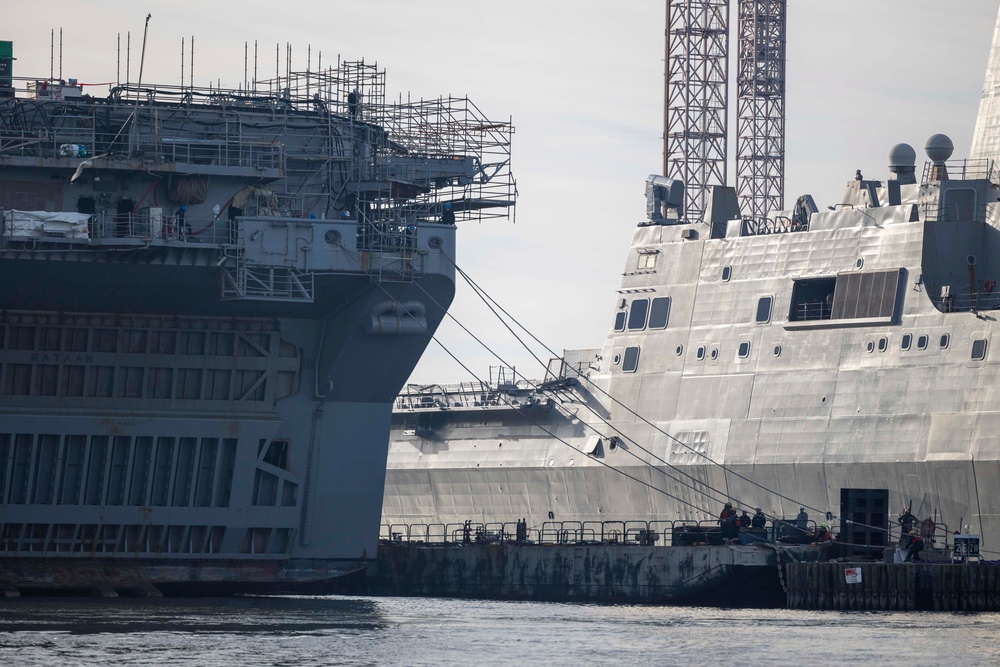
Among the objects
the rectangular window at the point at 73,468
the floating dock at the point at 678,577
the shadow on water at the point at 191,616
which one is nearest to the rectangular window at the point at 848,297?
the floating dock at the point at 678,577

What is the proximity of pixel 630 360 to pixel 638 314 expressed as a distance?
1.50 m

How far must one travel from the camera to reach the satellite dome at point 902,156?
5809cm

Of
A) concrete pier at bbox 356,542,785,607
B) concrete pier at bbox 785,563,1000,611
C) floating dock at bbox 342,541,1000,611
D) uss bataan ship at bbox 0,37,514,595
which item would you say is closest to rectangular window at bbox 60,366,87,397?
uss bataan ship at bbox 0,37,514,595

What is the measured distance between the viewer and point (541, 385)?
65.2 m

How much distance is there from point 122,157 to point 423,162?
7922 mm

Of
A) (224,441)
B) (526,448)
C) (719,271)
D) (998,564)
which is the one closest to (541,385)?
(526,448)

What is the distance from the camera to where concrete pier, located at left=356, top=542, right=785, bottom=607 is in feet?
160

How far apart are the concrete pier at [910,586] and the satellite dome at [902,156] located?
16.2 m

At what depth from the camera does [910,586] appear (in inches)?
1784

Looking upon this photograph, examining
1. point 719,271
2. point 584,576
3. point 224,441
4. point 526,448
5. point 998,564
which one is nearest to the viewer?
point 998,564

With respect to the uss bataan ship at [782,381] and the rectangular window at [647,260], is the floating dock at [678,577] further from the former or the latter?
the rectangular window at [647,260]

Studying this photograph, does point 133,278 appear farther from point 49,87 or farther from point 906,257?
point 906,257

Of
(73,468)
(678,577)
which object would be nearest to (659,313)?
(678,577)

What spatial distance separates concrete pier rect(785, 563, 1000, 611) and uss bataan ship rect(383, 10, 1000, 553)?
4.24 m
